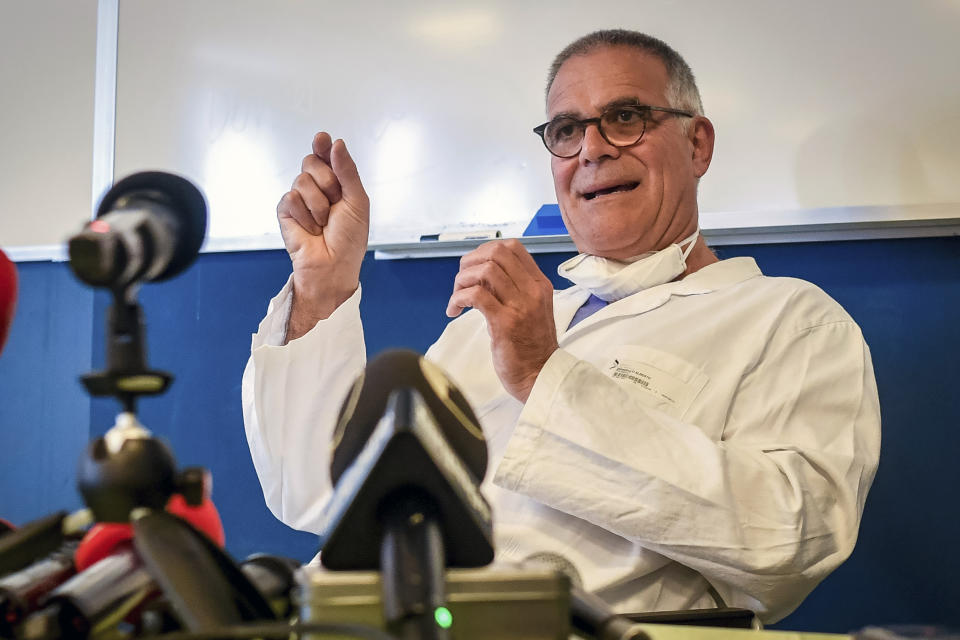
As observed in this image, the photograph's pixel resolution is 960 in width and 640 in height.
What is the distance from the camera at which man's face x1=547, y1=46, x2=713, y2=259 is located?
133 centimetres

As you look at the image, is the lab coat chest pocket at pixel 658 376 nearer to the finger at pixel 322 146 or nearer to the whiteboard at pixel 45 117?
the finger at pixel 322 146

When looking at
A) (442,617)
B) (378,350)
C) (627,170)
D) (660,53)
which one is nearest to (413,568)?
(442,617)

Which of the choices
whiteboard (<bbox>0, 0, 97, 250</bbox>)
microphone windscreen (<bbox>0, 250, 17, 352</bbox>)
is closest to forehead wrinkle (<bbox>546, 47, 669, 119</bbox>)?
microphone windscreen (<bbox>0, 250, 17, 352</bbox>)

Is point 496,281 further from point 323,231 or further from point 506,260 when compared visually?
point 323,231

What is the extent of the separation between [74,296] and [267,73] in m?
0.74

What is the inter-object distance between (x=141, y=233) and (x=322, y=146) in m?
0.64

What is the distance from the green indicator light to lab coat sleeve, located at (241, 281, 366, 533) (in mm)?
877

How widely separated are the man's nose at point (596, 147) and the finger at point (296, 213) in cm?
45

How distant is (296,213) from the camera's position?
1.11 m

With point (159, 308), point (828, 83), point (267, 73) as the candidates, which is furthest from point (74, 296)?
point (828, 83)

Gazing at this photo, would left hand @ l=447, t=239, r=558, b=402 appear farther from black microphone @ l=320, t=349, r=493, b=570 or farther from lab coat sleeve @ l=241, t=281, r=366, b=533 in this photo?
black microphone @ l=320, t=349, r=493, b=570

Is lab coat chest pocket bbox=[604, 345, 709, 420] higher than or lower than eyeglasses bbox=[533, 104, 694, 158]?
lower

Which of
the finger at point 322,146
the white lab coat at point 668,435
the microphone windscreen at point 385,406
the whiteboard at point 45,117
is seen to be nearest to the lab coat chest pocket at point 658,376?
the white lab coat at point 668,435

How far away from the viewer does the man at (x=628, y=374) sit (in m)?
0.90
